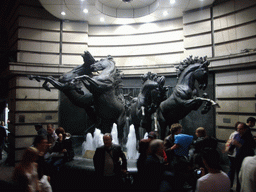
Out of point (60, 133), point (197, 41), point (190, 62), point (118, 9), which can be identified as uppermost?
point (118, 9)

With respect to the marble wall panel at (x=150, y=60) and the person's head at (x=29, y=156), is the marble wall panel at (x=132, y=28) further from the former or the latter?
the person's head at (x=29, y=156)

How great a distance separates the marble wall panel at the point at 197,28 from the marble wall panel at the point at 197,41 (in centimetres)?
24

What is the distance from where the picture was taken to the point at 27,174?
2.50 meters

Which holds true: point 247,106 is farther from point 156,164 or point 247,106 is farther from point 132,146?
point 156,164

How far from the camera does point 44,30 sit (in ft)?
33.7

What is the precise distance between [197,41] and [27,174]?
928cm

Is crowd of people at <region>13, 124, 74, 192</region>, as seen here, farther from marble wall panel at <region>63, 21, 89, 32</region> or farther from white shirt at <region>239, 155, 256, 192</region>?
marble wall panel at <region>63, 21, 89, 32</region>

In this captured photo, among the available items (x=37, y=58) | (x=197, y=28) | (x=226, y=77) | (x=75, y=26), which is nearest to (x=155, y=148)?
(x=226, y=77)

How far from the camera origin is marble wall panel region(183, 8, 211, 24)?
9297 millimetres

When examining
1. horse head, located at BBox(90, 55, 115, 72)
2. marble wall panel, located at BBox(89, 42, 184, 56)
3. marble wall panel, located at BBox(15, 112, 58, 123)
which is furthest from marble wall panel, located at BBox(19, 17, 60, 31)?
horse head, located at BBox(90, 55, 115, 72)

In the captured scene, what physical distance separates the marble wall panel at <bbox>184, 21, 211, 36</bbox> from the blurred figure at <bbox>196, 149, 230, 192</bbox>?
8.41 meters

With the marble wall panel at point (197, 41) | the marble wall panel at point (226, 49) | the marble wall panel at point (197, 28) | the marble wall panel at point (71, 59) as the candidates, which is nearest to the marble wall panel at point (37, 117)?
the marble wall panel at point (71, 59)

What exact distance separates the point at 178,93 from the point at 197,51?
4.21 meters

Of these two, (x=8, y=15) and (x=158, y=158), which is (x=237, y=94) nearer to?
(x=158, y=158)
